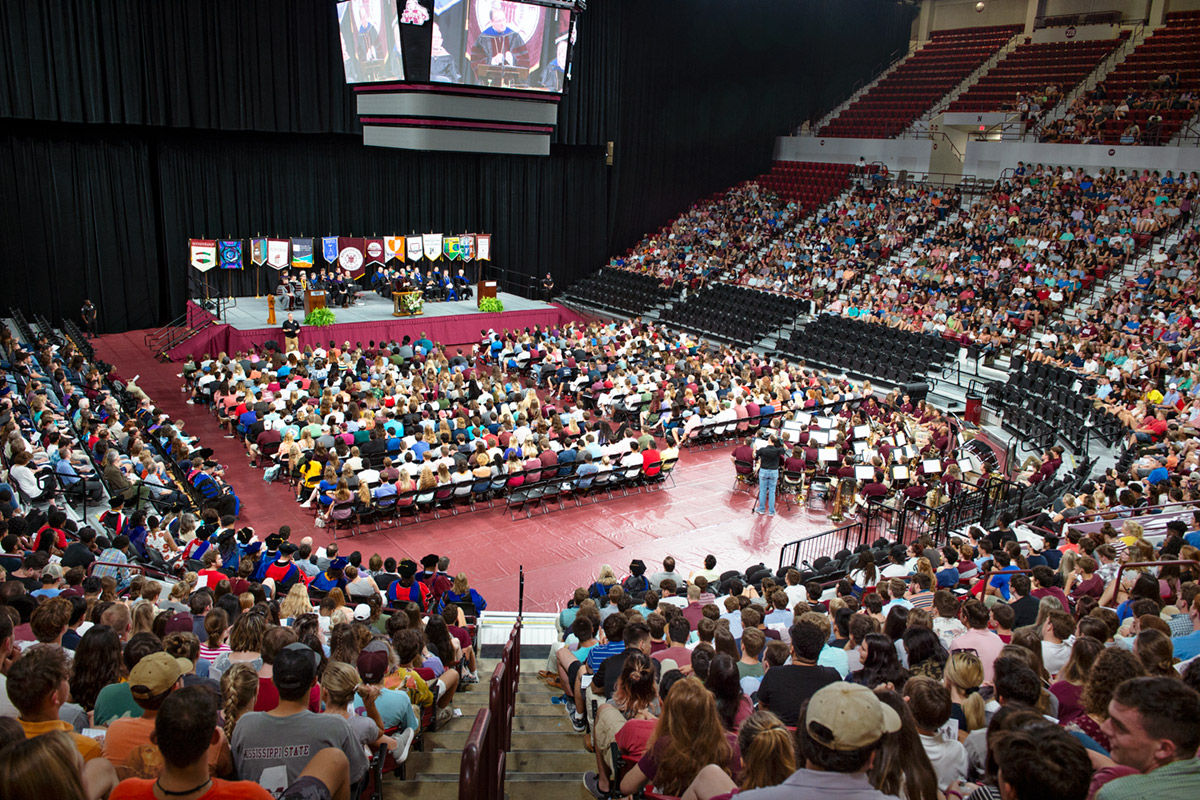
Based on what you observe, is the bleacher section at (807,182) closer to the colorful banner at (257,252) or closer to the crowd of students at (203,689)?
the colorful banner at (257,252)

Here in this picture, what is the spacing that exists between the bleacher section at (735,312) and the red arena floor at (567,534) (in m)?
10.3

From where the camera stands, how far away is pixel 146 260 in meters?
24.2

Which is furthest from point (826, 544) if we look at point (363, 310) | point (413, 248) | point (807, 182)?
point (807, 182)

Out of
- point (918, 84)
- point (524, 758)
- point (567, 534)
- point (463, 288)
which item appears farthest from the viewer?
point (918, 84)

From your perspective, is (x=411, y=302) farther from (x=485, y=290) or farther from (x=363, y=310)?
(x=485, y=290)

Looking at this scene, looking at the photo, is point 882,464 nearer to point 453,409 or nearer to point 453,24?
point 453,409

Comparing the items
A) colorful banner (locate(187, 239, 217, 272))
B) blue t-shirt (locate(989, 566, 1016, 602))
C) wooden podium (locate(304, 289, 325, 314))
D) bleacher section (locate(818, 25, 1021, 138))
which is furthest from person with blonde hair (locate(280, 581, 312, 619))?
bleacher section (locate(818, 25, 1021, 138))

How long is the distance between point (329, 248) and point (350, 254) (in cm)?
73

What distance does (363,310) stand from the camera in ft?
82.0

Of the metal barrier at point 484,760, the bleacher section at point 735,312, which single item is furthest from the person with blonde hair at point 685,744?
the bleacher section at point 735,312

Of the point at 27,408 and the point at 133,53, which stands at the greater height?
the point at 133,53

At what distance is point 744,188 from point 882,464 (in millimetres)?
23435

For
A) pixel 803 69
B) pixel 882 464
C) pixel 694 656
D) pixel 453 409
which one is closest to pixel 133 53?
pixel 453 409

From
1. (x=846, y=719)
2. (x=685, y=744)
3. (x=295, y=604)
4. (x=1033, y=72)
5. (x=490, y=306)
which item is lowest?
(x=490, y=306)
